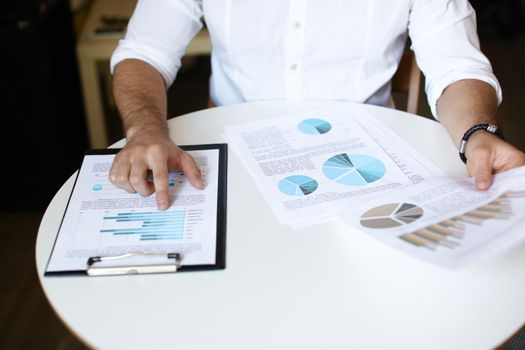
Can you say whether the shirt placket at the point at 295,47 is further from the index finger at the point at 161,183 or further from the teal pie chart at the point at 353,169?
the index finger at the point at 161,183

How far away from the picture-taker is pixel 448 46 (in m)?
1.15

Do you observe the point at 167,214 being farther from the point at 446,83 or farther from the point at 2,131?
the point at 2,131

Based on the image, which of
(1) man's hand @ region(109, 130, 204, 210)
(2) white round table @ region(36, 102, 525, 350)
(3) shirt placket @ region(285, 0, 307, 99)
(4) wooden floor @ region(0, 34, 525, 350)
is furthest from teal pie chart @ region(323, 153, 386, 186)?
(4) wooden floor @ region(0, 34, 525, 350)

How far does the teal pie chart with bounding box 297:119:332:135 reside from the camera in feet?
3.50

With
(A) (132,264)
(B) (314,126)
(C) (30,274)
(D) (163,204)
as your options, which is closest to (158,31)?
(B) (314,126)

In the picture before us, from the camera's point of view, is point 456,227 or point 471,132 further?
point 471,132

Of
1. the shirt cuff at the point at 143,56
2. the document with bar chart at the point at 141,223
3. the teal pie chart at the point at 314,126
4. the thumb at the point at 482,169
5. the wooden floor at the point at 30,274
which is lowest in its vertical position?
the wooden floor at the point at 30,274

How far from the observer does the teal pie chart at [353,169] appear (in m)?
0.92

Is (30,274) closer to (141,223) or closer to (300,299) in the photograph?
(141,223)

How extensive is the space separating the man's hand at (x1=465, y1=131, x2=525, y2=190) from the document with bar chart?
0.40 meters

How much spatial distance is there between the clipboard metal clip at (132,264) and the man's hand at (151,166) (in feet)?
0.35

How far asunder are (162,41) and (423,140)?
1.93 ft

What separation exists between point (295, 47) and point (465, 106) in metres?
0.39

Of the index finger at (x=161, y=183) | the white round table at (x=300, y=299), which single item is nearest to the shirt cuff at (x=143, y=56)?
the index finger at (x=161, y=183)
